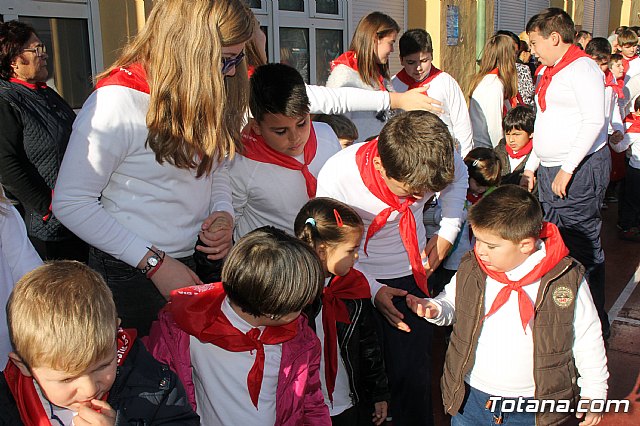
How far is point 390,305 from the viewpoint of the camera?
2.64 metres

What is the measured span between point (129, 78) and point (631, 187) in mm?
6193

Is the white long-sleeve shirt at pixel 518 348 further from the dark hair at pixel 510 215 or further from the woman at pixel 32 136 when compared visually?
the woman at pixel 32 136

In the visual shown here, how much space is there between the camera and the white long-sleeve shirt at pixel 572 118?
159 inches

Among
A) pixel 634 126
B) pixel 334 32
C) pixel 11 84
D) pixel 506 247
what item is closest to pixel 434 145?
pixel 506 247

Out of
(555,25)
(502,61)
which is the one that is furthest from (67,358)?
(502,61)

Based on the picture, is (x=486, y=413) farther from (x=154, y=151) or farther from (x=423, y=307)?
(x=154, y=151)

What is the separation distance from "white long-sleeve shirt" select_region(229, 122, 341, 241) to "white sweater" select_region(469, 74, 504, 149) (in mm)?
3108

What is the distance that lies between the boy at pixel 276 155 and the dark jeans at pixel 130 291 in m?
0.55

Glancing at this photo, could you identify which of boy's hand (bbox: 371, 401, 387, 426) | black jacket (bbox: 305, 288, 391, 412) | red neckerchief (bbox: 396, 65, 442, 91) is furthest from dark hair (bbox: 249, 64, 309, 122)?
red neckerchief (bbox: 396, 65, 442, 91)

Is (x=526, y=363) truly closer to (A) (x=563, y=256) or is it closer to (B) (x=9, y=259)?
(A) (x=563, y=256)

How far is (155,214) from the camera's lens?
2.12 m

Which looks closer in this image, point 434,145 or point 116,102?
point 116,102

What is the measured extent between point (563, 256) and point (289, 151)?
119 centimetres

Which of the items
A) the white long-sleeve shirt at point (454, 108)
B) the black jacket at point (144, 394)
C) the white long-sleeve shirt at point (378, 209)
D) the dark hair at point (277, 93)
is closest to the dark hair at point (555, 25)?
the white long-sleeve shirt at point (454, 108)
